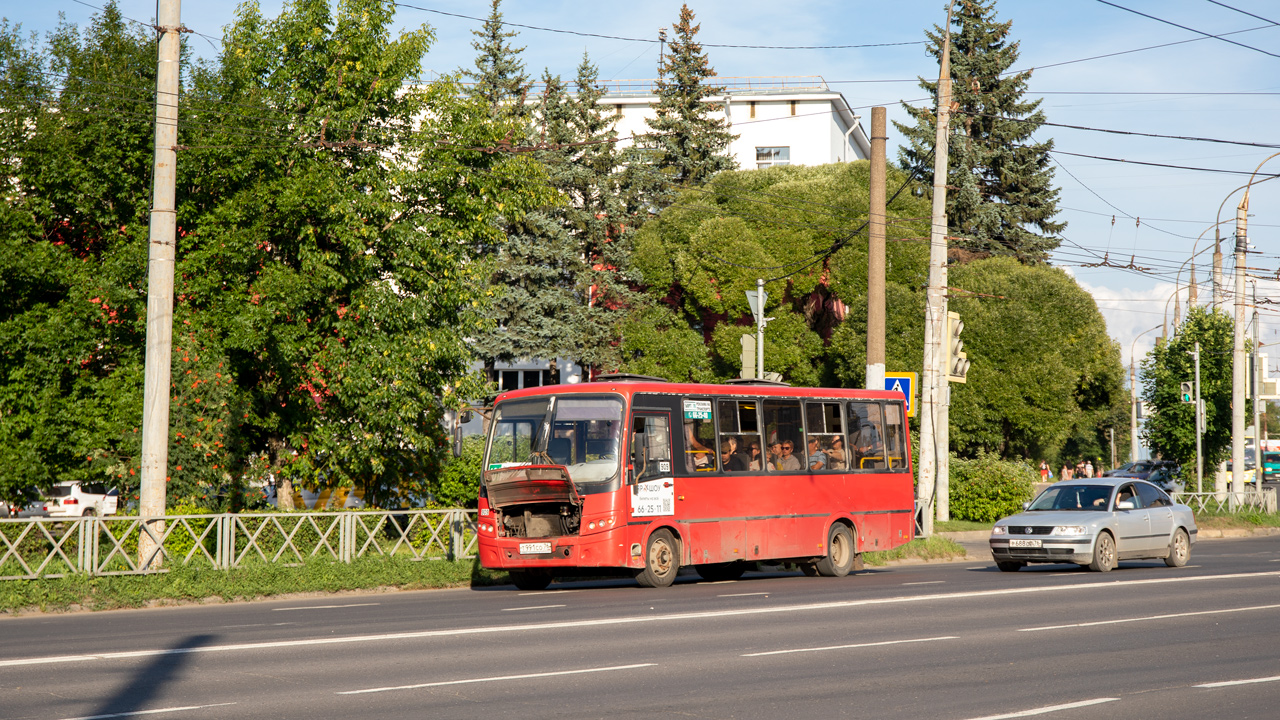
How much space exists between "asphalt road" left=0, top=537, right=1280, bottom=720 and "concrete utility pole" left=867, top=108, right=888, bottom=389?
682 cm

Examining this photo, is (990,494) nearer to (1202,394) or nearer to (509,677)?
(1202,394)

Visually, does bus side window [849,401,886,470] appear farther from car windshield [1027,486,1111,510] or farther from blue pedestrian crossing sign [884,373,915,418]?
car windshield [1027,486,1111,510]

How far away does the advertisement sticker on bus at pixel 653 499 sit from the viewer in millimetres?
17906

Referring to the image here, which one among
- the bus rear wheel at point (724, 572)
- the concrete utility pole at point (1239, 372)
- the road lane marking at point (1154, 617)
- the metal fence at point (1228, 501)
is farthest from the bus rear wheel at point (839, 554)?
the concrete utility pole at point (1239, 372)

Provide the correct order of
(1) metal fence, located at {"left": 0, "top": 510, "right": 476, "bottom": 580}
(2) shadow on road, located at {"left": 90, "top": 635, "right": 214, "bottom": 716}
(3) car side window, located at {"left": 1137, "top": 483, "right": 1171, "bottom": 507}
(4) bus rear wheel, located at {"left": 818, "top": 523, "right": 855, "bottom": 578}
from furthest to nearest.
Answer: (3) car side window, located at {"left": 1137, "top": 483, "right": 1171, "bottom": 507} → (4) bus rear wheel, located at {"left": 818, "top": 523, "right": 855, "bottom": 578} → (1) metal fence, located at {"left": 0, "top": 510, "right": 476, "bottom": 580} → (2) shadow on road, located at {"left": 90, "top": 635, "right": 214, "bottom": 716}

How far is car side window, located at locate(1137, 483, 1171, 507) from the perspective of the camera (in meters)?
22.2

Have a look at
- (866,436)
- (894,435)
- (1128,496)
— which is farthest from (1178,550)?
(866,436)

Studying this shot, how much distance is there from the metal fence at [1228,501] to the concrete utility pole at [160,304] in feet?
96.1

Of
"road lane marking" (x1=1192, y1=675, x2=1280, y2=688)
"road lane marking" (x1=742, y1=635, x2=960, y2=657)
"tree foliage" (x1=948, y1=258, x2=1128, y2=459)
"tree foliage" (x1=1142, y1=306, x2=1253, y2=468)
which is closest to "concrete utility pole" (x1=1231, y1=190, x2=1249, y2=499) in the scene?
"tree foliage" (x1=1142, y1=306, x2=1253, y2=468)

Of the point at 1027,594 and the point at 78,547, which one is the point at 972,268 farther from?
the point at 78,547

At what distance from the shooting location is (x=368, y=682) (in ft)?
30.5

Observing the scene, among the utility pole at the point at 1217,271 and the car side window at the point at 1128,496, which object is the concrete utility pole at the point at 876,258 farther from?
the utility pole at the point at 1217,271

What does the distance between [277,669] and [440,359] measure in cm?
1605

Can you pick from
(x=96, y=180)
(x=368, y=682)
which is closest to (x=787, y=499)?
(x=368, y=682)
